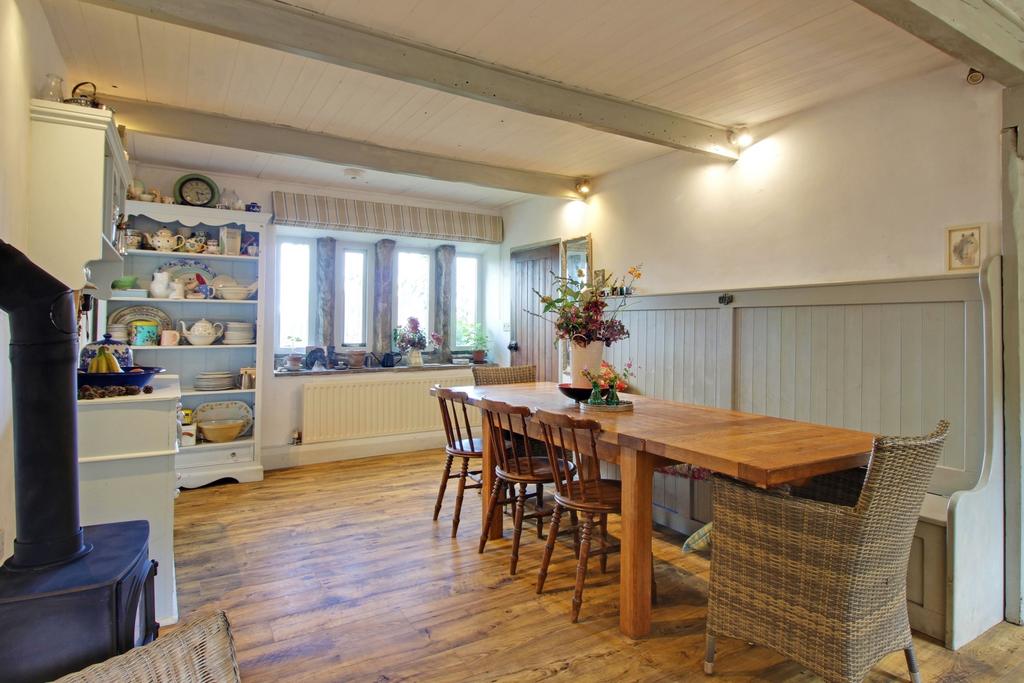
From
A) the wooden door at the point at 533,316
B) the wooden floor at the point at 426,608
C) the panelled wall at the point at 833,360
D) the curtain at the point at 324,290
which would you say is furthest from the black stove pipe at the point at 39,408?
the curtain at the point at 324,290

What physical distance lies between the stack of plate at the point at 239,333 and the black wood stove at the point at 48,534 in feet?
11.1

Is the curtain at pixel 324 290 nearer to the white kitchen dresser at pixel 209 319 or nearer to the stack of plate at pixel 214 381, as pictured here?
the white kitchen dresser at pixel 209 319

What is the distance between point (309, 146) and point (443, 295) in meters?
2.54

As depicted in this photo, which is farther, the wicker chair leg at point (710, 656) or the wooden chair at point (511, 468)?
the wooden chair at point (511, 468)

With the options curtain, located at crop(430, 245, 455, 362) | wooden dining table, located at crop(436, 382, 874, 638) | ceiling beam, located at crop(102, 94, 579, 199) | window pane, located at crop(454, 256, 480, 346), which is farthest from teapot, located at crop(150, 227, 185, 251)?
wooden dining table, located at crop(436, 382, 874, 638)

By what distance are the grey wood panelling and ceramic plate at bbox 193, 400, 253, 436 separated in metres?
3.81

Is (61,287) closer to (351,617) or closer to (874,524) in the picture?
(351,617)

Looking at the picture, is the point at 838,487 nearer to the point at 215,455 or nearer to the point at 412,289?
the point at 215,455

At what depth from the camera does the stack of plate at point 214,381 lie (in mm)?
4422

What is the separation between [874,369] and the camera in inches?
109

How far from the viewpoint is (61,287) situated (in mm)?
1286

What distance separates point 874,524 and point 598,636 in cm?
112

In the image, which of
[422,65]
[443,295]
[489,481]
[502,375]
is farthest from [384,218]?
[489,481]

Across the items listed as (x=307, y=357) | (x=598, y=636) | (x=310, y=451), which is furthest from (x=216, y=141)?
(x=598, y=636)
